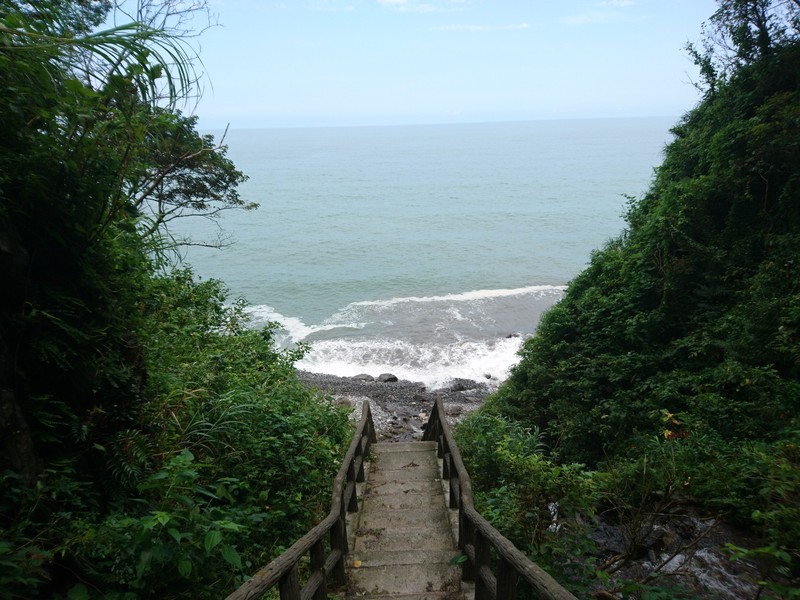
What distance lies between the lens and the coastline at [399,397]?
15.6m

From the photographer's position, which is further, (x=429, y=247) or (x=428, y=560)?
(x=429, y=247)

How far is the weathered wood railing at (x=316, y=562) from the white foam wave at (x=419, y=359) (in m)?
16.9

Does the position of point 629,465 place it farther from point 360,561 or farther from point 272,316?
point 272,316

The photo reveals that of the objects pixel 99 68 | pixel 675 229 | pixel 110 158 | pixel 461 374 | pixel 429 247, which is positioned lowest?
pixel 461 374

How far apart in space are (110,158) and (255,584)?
110 inches

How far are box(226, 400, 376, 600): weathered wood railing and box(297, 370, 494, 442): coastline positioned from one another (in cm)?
1022

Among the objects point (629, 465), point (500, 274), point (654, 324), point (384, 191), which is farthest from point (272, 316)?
point (384, 191)

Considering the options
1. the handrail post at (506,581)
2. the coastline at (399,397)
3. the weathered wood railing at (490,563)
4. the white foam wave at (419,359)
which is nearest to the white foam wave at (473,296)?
the white foam wave at (419,359)

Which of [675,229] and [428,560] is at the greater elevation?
[675,229]

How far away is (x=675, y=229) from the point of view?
1088 centimetres

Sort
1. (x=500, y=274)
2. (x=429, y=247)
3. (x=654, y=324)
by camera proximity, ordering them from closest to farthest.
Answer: (x=654, y=324)
(x=500, y=274)
(x=429, y=247)

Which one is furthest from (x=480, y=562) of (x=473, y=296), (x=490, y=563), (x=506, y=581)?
(x=473, y=296)

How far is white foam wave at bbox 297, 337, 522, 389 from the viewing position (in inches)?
876

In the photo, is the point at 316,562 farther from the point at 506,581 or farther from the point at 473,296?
the point at 473,296
